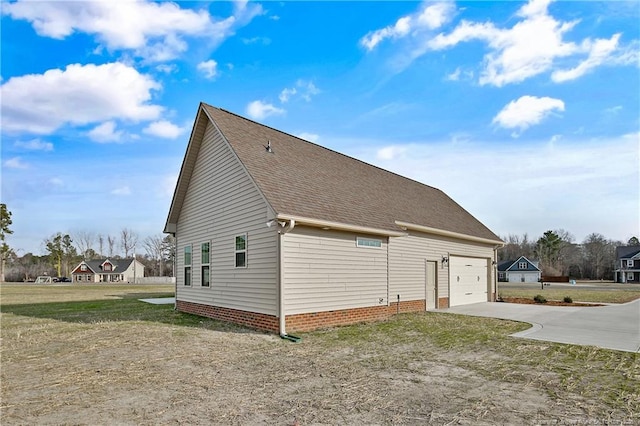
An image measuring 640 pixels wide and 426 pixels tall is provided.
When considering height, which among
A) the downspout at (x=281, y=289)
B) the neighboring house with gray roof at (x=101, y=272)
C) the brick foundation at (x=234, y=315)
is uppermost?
the downspout at (x=281, y=289)

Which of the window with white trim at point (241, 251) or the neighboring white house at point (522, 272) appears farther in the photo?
the neighboring white house at point (522, 272)

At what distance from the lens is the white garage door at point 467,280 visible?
1798 cm

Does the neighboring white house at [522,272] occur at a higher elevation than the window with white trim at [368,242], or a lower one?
lower

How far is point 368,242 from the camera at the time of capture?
12633mm

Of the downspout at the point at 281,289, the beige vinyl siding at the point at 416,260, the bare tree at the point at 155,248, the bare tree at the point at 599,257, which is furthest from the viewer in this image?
the bare tree at the point at 155,248

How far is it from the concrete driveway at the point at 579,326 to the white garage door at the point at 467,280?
1036 millimetres

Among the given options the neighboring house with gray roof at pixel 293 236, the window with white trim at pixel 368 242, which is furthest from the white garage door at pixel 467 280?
the window with white trim at pixel 368 242

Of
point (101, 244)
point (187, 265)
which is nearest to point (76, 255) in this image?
point (101, 244)

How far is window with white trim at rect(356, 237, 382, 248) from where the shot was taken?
12.3 m

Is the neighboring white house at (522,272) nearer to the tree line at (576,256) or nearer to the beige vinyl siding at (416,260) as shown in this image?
the tree line at (576,256)

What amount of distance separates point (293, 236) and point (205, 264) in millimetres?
4943

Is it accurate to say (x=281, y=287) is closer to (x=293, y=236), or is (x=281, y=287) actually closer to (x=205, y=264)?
(x=293, y=236)

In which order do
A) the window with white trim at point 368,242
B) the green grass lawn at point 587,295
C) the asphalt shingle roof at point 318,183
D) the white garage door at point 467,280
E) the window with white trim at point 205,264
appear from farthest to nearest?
the green grass lawn at point 587,295 < the white garage door at point 467,280 < the window with white trim at point 205,264 < the window with white trim at point 368,242 < the asphalt shingle roof at point 318,183

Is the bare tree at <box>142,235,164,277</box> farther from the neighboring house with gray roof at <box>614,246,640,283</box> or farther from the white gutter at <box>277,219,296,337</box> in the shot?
the neighboring house with gray roof at <box>614,246,640,283</box>
